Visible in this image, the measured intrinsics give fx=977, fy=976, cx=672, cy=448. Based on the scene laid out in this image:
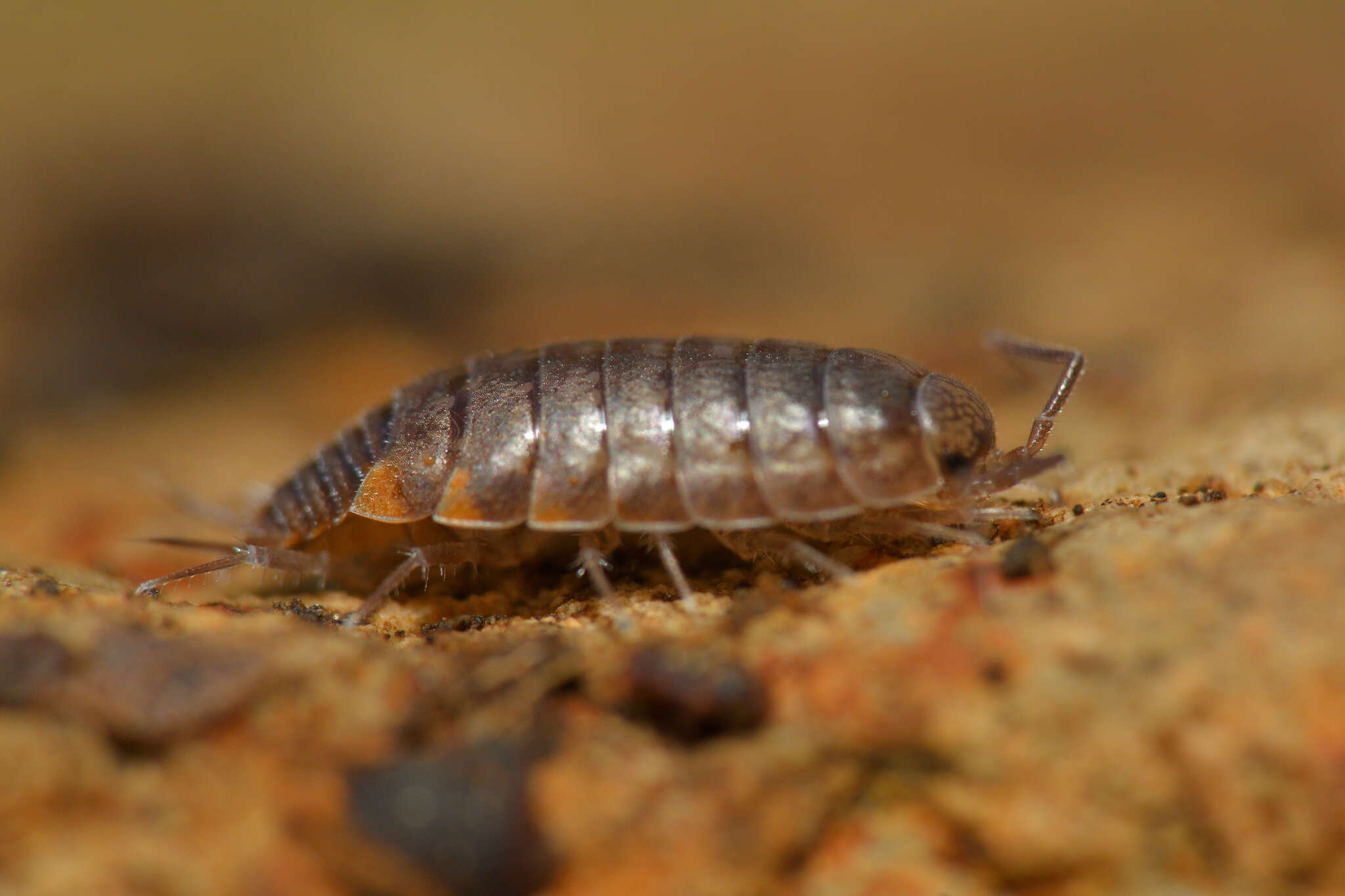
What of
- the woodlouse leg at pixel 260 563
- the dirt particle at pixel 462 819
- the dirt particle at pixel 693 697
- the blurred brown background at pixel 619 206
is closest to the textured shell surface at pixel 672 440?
the woodlouse leg at pixel 260 563

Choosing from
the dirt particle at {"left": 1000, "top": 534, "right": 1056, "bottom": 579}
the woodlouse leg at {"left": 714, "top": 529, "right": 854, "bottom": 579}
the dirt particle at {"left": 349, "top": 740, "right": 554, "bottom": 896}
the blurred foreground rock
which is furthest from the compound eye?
the dirt particle at {"left": 349, "top": 740, "right": 554, "bottom": 896}

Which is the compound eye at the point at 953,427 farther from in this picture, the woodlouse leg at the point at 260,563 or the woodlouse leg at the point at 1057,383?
the woodlouse leg at the point at 260,563

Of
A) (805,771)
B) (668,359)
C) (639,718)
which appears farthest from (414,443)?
(805,771)

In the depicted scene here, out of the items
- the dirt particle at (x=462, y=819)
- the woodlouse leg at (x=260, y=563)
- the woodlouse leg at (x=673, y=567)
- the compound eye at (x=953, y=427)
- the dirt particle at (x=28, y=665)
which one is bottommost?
the woodlouse leg at (x=260, y=563)

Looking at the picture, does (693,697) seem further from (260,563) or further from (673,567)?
(260,563)

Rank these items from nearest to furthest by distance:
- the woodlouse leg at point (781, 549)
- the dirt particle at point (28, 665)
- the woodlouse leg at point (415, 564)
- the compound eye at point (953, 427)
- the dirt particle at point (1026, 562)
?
1. the dirt particle at point (28, 665)
2. the dirt particle at point (1026, 562)
3. the woodlouse leg at point (781, 549)
4. the compound eye at point (953, 427)
5. the woodlouse leg at point (415, 564)

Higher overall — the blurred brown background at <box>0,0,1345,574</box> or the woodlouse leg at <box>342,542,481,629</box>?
the blurred brown background at <box>0,0,1345,574</box>

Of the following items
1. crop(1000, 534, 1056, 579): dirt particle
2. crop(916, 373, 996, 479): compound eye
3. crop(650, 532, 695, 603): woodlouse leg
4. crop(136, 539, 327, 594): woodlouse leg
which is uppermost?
crop(916, 373, 996, 479): compound eye

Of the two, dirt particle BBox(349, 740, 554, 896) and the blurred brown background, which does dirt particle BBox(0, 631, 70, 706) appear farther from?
the blurred brown background
